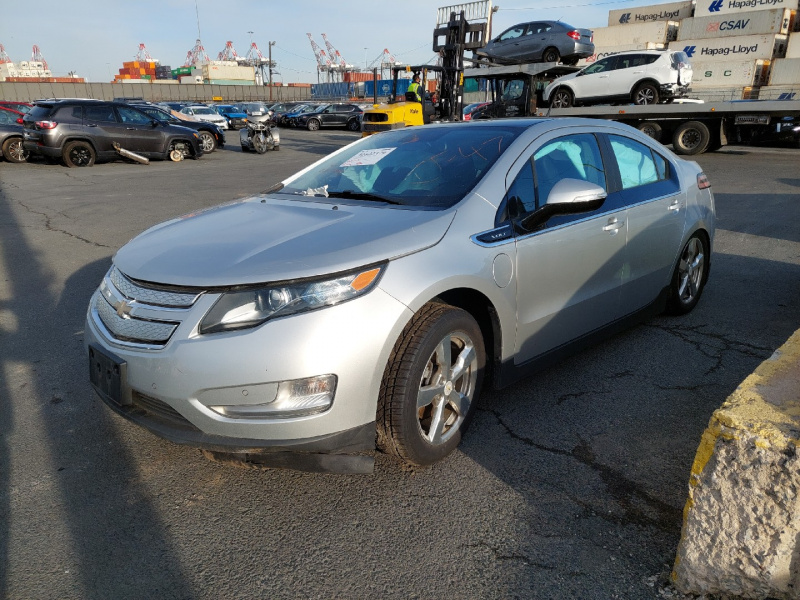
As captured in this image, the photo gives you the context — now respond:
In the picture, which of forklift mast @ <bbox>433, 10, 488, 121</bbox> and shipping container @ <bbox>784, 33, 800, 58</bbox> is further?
shipping container @ <bbox>784, 33, 800, 58</bbox>

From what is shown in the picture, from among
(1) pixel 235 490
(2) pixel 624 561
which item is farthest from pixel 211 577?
(2) pixel 624 561

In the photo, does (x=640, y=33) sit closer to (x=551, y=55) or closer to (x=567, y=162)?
(x=551, y=55)

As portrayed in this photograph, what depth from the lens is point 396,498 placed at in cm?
268

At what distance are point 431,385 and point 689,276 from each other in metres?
3.04

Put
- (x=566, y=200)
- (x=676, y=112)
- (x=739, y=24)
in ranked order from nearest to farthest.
Answer: (x=566, y=200), (x=676, y=112), (x=739, y=24)

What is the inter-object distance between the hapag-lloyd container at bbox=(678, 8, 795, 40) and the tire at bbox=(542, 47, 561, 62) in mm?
20117

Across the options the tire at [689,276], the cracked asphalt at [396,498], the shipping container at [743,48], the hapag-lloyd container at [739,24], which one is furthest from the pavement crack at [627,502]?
the hapag-lloyd container at [739,24]

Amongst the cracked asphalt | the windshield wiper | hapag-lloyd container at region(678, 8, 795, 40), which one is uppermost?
hapag-lloyd container at region(678, 8, 795, 40)

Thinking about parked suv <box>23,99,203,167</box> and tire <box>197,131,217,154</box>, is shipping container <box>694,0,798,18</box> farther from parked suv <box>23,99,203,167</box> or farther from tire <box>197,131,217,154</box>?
parked suv <box>23,99,203,167</box>

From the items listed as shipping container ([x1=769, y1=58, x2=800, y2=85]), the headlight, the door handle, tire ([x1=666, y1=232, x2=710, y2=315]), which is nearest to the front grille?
the headlight

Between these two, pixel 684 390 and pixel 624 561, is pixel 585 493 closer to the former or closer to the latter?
pixel 624 561

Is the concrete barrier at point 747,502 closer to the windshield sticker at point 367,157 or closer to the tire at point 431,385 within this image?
the tire at point 431,385

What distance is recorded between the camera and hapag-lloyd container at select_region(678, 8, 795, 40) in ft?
107

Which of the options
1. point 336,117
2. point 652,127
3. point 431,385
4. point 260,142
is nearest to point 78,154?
point 260,142
